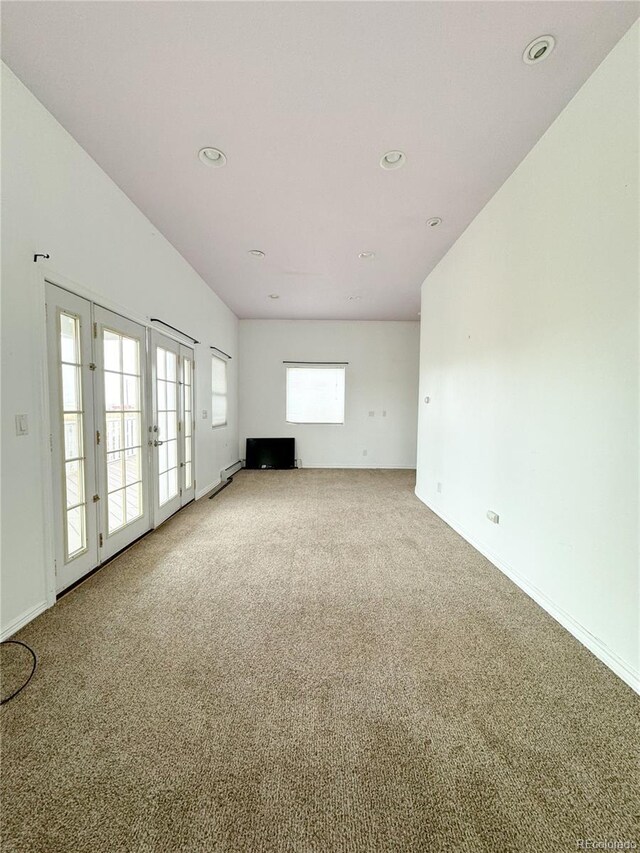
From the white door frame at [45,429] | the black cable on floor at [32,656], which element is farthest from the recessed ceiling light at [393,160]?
the black cable on floor at [32,656]

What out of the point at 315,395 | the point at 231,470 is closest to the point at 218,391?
the point at 231,470

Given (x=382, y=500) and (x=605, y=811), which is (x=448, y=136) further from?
(x=382, y=500)

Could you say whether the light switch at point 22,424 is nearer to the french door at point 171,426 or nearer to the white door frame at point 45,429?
the white door frame at point 45,429

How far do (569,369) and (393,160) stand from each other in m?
1.83

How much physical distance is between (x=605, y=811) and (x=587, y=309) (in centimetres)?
200

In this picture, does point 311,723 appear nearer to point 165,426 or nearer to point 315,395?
point 165,426

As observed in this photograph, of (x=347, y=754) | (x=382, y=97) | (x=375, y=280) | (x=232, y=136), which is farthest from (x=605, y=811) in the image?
(x=375, y=280)

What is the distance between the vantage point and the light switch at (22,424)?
1698mm

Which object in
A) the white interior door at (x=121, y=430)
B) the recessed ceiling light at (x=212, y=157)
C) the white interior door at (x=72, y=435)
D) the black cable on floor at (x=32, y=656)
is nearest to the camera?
the black cable on floor at (x=32, y=656)

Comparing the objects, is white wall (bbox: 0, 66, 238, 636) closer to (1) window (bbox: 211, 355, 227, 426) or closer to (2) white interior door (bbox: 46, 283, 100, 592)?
(2) white interior door (bbox: 46, 283, 100, 592)

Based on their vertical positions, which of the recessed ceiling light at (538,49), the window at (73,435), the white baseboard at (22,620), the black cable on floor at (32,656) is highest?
the recessed ceiling light at (538,49)

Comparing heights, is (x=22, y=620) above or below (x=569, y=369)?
below

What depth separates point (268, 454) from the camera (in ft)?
20.9

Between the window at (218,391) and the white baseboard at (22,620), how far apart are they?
3.18 metres
